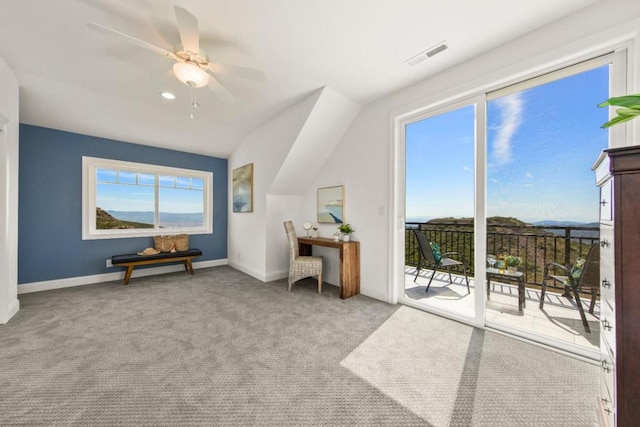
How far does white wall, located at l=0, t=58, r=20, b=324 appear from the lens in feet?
8.11

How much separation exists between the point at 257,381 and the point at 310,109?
2.98m

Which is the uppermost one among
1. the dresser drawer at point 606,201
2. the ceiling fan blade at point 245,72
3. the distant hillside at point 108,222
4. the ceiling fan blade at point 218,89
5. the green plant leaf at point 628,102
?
the ceiling fan blade at point 245,72

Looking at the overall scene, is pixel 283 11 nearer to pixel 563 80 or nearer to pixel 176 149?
pixel 563 80

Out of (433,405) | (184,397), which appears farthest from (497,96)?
(184,397)

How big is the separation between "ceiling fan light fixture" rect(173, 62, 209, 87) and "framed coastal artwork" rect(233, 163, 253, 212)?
92.1 inches

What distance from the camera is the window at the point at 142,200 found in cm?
401

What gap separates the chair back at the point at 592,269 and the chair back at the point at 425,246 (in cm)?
133

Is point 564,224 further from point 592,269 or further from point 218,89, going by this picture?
point 218,89

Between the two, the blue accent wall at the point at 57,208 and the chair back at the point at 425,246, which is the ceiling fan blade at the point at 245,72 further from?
the blue accent wall at the point at 57,208

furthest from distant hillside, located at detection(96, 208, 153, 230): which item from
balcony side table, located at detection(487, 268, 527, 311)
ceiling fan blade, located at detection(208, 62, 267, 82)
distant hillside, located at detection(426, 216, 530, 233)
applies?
balcony side table, located at detection(487, 268, 527, 311)

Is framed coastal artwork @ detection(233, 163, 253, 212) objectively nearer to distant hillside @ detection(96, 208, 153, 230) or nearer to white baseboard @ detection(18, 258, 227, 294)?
white baseboard @ detection(18, 258, 227, 294)

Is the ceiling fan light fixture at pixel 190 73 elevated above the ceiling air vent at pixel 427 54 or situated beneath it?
situated beneath

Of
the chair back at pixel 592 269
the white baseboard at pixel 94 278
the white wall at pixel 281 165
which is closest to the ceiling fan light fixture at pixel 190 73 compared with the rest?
the white wall at pixel 281 165

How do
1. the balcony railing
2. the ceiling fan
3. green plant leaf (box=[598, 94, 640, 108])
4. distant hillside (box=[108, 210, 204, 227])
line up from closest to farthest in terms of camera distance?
green plant leaf (box=[598, 94, 640, 108]) → the ceiling fan → the balcony railing → distant hillside (box=[108, 210, 204, 227])
